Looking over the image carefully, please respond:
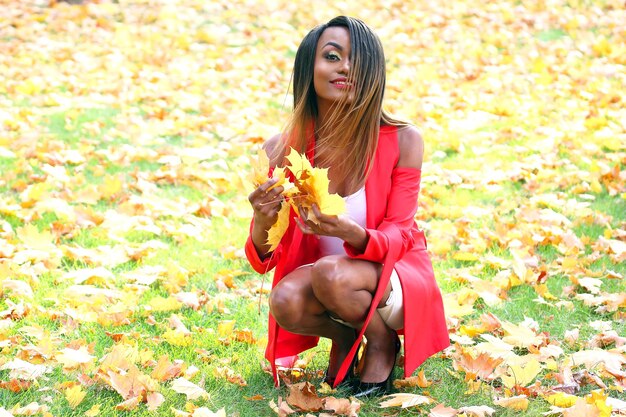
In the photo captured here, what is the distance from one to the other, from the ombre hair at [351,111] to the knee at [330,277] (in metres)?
0.34

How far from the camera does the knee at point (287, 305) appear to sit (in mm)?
2746

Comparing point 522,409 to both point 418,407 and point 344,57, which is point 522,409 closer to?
point 418,407

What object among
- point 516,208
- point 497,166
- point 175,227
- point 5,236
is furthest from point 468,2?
point 5,236

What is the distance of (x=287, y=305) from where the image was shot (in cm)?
275

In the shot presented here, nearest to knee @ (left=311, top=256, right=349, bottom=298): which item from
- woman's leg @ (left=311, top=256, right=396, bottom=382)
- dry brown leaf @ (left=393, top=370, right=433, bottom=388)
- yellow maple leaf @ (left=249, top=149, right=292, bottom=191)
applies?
woman's leg @ (left=311, top=256, right=396, bottom=382)

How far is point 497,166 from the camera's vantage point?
17.6ft

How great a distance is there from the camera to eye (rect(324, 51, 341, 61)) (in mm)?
2840

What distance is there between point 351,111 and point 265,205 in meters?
0.47

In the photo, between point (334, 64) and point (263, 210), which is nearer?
point (263, 210)

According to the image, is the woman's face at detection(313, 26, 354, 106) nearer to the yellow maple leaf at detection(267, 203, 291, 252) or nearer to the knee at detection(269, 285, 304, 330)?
the yellow maple leaf at detection(267, 203, 291, 252)

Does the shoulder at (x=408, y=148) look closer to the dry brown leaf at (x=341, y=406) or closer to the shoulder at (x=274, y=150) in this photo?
the shoulder at (x=274, y=150)

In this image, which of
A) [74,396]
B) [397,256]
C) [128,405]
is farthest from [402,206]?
[74,396]

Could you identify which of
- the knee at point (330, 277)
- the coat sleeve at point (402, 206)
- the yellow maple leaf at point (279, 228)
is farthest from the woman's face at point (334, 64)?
the knee at point (330, 277)

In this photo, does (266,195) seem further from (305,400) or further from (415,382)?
(415,382)
